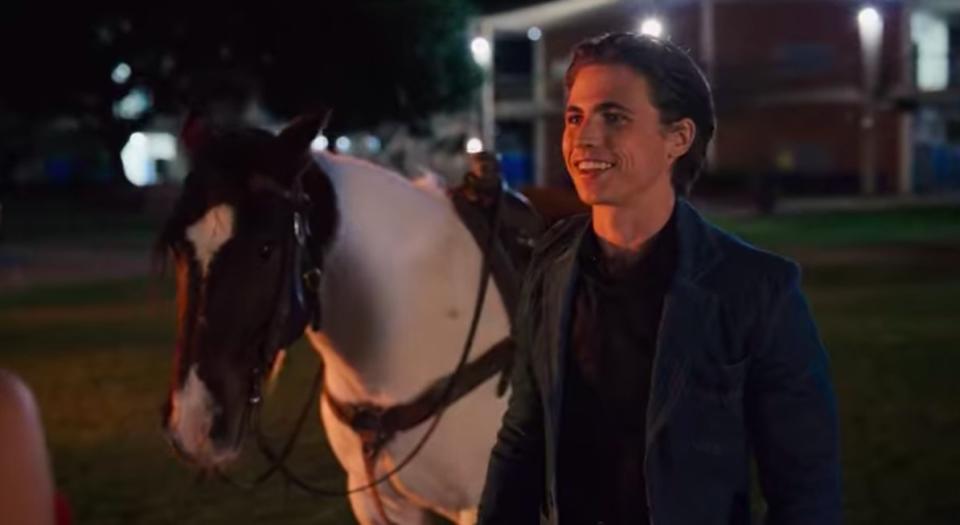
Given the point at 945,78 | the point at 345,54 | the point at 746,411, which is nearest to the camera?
the point at 746,411

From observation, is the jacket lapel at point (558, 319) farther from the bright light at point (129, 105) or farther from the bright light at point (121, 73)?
the bright light at point (129, 105)

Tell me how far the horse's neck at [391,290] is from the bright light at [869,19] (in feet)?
125

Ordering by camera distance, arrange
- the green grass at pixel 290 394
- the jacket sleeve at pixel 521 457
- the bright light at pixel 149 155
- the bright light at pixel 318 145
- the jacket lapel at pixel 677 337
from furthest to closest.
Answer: the bright light at pixel 149 155 < the green grass at pixel 290 394 < the bright light at pixel 318 145 < the jacket sleeve at pixel 521 457 < the jacket lapel at pixel 677 337

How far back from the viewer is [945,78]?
142 ft

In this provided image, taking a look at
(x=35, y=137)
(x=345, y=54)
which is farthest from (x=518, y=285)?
(x=35, y=137)

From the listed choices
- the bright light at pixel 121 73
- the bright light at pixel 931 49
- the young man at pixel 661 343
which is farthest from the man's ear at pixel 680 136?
the bright light at pixel 931 49

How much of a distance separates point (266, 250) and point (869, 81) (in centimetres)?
4038

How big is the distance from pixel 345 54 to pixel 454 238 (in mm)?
29660

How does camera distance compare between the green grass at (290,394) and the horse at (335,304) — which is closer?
the horse at (335,304)

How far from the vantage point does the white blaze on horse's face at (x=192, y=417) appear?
10.3 ft

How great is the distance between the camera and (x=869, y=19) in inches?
1569

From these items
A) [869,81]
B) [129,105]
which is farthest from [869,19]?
[129,105]

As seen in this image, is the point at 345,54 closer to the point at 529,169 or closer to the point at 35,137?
the point at 529,169

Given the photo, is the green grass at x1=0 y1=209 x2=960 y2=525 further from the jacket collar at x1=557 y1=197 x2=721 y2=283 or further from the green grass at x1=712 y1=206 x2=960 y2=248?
the jacket collar at x1=557 y1=197 x2=721 y2=283
